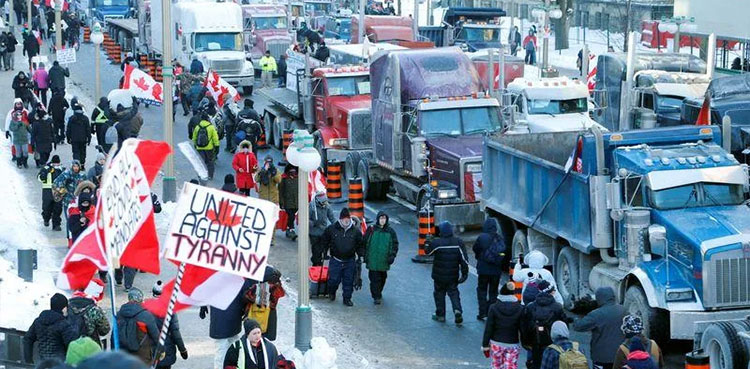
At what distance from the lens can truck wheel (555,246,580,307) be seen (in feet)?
65.8

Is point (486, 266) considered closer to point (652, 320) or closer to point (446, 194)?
point (652, 320)

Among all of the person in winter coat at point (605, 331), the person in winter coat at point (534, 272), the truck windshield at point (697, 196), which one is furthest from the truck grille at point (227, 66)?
the person in winter coat at point (605, 331)

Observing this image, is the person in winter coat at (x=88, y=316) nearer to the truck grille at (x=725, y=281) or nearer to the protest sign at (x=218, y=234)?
the protest sign at (x=218, y=234)

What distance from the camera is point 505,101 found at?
3033 cm

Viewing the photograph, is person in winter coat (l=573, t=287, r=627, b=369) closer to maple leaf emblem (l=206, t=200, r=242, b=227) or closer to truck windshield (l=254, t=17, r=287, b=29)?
maple leaf emblem (l=206, t=200, r=242, b=227)

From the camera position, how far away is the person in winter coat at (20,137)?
31016 mm

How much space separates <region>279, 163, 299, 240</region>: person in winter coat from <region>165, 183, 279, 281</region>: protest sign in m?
11.2

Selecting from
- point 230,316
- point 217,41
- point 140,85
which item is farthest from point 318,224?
point 217,41

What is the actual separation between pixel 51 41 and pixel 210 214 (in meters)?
46.3

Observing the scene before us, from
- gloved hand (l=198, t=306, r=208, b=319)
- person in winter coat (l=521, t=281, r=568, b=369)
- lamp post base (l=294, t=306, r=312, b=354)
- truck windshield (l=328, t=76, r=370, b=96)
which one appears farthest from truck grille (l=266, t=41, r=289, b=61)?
person in winter coat (l=521, t=281, r=568, b=369)

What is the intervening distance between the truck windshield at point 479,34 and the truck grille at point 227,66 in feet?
42.6

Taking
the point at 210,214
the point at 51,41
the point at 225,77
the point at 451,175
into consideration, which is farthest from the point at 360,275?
the point at 51,41

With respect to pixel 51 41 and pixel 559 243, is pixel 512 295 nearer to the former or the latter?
pixel 559 243

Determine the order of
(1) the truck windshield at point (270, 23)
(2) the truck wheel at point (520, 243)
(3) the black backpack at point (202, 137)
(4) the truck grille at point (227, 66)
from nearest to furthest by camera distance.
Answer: (2) the truck wheel at point (520, 243)
(3) the black backpack at point (202, 137)
(4) the truck grille at point (227, 66)
(1) the truck windshield at point (270, 23)
